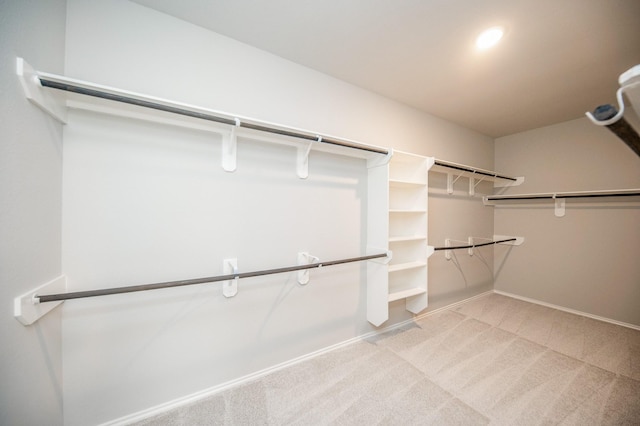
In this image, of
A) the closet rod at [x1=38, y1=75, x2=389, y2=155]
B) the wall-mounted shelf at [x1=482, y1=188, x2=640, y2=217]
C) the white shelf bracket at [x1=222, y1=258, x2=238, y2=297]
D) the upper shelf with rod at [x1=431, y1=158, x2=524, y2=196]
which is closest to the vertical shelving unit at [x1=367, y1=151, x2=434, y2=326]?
the upper shelf with rod at [x1=431, y1=158, x2=524, y2=196]

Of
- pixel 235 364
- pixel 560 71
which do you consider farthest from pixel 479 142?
pixel 235 364

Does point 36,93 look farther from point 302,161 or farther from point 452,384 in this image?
point 452,384

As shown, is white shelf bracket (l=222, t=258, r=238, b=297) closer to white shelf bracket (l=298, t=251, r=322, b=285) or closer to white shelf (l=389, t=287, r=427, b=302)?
white shelf bracket (l=298, t=251, r=322, b=285)

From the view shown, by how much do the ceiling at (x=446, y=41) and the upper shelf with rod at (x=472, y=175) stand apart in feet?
2.33

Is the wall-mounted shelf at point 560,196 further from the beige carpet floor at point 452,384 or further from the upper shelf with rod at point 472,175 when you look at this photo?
A: the beige carpet floor at point 452,384

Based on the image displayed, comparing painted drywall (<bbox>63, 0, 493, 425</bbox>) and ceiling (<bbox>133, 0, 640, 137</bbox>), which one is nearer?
painted drywall (<bbox>63, 0, 493, 425</bbox>)

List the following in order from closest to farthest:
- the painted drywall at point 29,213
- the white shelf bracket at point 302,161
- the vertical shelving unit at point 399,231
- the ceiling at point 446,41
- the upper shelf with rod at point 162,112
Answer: the painted drywall at point 29,213
the upper shelf with rod at point 162,112
the ceiling at point 446,41
the white shelf bracket at point 302,161
the vertical shelving unit at point 399,231

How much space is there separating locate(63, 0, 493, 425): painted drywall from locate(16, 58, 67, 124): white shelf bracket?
10 cm

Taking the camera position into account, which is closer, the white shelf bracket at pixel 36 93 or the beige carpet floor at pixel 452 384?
the white shelf bracket at pixel 36 93

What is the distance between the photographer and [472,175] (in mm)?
2756

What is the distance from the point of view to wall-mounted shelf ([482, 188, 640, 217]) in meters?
2.27

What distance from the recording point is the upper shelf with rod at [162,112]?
0.91 metres

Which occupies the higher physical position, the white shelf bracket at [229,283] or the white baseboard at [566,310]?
the white shelf bracket at [229,283]

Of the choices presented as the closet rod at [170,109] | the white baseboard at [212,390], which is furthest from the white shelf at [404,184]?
the white baseboard at [212,390]
